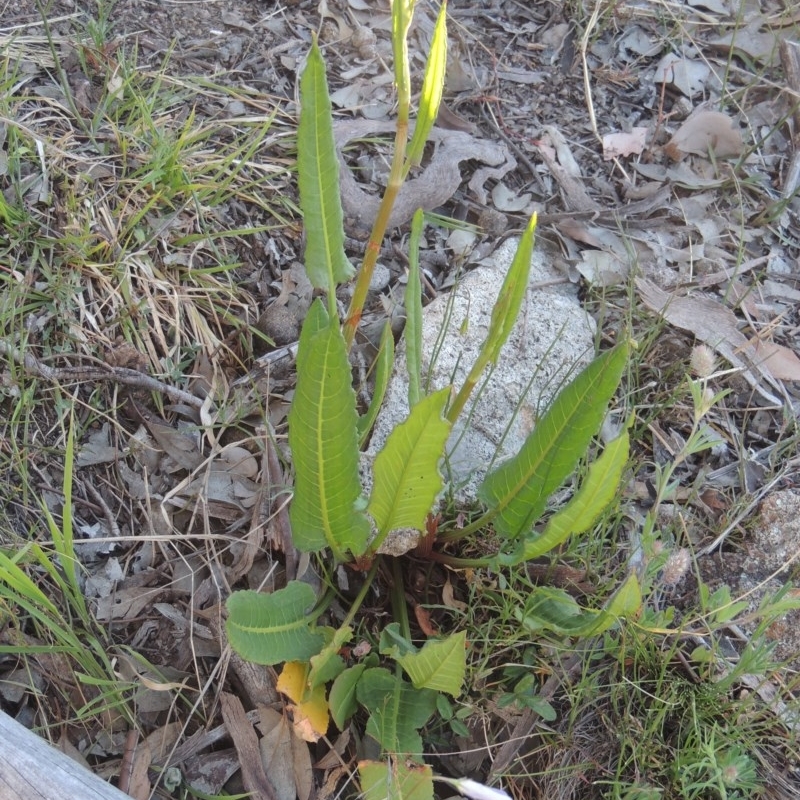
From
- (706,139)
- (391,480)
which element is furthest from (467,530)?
(706,139)

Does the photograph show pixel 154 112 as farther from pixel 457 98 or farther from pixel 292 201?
pixel 457 98

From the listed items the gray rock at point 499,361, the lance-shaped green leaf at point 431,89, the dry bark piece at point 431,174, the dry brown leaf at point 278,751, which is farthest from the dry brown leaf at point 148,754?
the dry bark piece at point 431,174

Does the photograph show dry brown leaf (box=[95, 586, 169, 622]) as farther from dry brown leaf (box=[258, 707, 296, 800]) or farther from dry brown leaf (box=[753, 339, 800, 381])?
dry brown leaf (box=[753, 339, 800, 381])

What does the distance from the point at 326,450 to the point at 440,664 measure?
0.39 m

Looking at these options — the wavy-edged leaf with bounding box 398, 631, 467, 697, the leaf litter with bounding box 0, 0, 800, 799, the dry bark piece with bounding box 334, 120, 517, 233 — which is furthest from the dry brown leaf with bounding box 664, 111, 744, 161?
the wavy-edged leaf with bounding box 398, 631, 467, 697

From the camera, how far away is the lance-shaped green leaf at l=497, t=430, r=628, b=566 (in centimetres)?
127

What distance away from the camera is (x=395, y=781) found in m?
1.36

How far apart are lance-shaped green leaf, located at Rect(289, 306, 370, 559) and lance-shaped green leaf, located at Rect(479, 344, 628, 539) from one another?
0.25 metres

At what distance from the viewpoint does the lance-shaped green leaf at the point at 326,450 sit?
1.22 m

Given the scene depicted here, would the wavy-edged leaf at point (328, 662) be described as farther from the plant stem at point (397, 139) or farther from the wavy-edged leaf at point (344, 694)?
the plant stem at point (397, 139)

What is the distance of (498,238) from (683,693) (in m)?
1.22

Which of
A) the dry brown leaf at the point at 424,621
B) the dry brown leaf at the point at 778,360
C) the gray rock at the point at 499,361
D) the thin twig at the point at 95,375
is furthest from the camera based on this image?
the dry brown leaf at the point at 778,360

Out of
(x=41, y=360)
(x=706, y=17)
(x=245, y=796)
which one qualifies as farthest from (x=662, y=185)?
(x=245, y=796)

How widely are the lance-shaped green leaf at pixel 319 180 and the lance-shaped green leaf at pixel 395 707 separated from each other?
669mm
